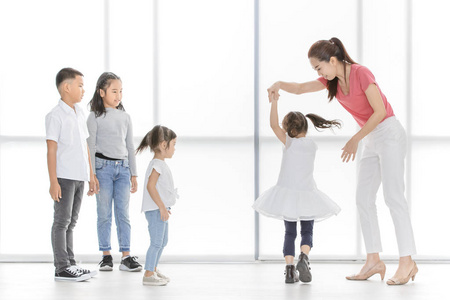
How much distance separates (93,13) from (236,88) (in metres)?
1.00

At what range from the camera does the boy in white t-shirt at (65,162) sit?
122 inches

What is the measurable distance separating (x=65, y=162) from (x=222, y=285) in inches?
37.9

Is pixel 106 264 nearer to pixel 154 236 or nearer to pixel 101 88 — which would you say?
pixel 154 236

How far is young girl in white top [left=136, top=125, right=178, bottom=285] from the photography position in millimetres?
2973

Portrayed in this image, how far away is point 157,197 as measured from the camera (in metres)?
2.96

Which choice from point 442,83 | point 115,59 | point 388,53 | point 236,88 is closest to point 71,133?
point 115,59

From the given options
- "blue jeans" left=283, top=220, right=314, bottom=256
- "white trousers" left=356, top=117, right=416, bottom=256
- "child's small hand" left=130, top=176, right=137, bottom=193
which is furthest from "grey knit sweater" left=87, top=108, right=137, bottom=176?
"white trousers" left=356, top=117, right=416, bottom=256

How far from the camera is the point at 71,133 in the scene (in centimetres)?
315

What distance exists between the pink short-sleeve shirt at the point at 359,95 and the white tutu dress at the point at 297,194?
27 centimetres

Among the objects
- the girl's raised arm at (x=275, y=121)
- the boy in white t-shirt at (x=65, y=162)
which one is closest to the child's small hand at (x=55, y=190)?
the boy in white t-shirt at (x=65, y=162)

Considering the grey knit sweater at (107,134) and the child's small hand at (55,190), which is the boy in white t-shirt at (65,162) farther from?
the grey knit sweater at (107,134)

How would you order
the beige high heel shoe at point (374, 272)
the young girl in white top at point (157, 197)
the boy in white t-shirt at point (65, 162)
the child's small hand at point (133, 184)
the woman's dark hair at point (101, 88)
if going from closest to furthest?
the young girl in white top at point (157, 197) → the boy in white t-shirt at point (65, 162) → the beige high heel shoe at point (374, 272) → the woman's dark hair at point (101, 88) → the child's small hand at point (133, 184)

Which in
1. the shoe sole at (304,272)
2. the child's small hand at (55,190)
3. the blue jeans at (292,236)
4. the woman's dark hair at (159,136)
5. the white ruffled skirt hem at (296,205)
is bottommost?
the shoe sole at (304,272)

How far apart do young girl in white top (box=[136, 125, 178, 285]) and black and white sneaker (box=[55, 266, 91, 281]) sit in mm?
320
